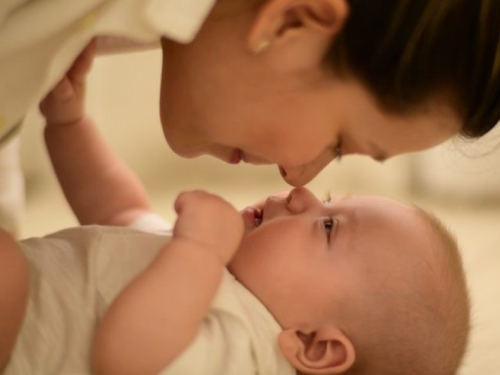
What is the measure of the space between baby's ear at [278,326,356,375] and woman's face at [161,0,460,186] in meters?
0.17

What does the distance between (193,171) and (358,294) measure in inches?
41.1

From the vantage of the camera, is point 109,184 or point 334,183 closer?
point 109,184

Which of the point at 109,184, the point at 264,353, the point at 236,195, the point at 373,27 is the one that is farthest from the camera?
the point at 236,195

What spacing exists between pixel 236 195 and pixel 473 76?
107 centimetres

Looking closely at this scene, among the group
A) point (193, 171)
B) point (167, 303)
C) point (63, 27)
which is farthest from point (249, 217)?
point (193, 171)

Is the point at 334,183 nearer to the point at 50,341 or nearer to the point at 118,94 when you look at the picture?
the point at 118,94

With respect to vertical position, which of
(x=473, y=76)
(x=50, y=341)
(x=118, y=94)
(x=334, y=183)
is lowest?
(x=334, y=183)

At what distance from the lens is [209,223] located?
82cm

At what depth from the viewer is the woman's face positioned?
0.80 metres

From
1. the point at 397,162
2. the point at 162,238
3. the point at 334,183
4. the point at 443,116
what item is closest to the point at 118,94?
the point at 334,183

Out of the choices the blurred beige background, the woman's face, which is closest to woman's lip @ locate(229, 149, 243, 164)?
the woman's face

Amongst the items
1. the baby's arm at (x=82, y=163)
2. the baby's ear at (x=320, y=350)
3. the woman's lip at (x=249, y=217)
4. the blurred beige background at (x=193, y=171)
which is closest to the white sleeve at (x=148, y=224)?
the baby's arm at (x=82, y=163)

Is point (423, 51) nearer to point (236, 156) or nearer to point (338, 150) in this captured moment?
point (338, 150)

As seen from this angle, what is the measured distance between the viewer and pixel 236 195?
1802 millimetres
